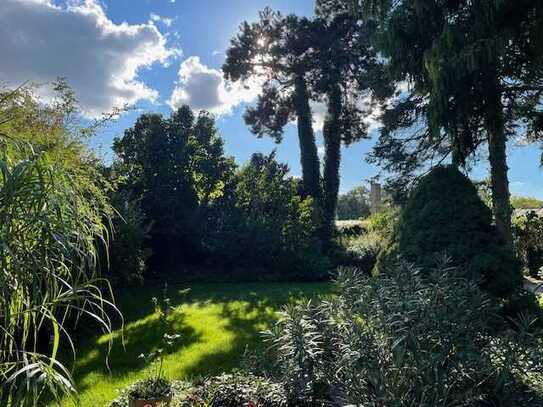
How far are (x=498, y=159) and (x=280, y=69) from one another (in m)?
11.9

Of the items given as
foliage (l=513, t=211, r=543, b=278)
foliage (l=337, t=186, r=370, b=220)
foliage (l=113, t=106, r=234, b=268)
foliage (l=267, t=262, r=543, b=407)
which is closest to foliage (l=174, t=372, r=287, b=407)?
foliage (l=267, t=262, r=543, b=407)

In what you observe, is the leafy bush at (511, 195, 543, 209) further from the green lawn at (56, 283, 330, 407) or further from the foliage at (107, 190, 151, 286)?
the foliage at (107, 190, 151, 286)

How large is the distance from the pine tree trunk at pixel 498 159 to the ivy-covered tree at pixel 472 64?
0.06 feet

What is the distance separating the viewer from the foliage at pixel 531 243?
40.7 feet

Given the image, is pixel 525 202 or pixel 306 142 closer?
pixel 306 142

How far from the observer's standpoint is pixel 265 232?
12.0 metres

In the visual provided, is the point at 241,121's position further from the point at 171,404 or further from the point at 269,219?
the point at 171,404

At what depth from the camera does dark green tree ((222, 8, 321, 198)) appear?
17891 mm

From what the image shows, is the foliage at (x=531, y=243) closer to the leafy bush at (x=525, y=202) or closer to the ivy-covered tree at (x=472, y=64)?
the ivy-covered tree at (x=472, y=64)

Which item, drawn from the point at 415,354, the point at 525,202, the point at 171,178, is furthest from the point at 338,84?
the point at 415,354

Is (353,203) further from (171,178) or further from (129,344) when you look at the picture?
(129,344)

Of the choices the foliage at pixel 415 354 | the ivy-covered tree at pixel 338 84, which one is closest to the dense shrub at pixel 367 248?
the ivy-covered tree at pixel 338 84

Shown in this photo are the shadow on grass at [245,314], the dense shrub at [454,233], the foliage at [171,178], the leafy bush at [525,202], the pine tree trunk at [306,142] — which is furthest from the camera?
the leafy bush at [525,202]

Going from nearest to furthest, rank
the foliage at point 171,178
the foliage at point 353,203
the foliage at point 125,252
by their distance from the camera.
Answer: the foliage at point 125,252 → the foliage at point 171,178 → the foliage at point 353,203
